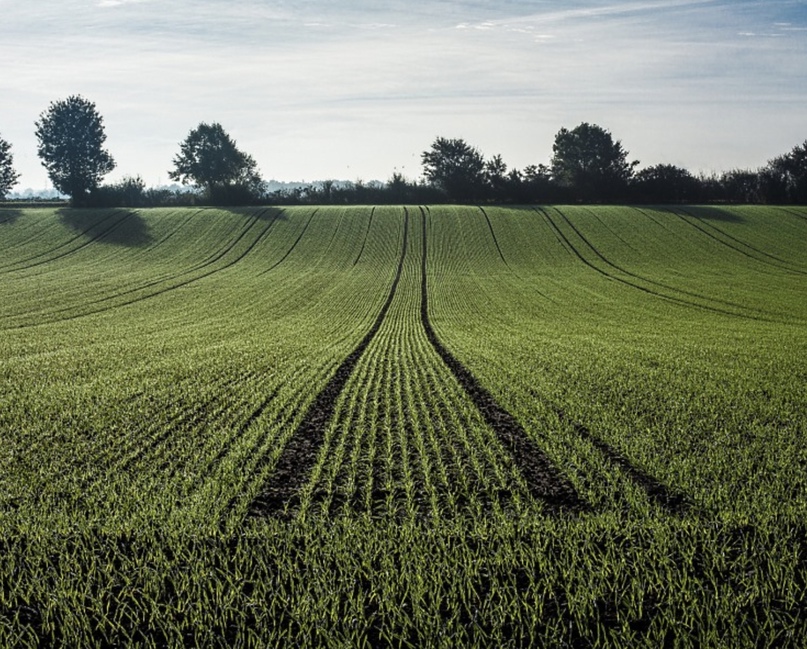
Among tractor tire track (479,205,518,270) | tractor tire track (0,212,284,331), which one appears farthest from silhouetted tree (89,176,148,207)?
tractor tire track (479,205,518,270)

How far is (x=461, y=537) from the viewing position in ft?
25.1

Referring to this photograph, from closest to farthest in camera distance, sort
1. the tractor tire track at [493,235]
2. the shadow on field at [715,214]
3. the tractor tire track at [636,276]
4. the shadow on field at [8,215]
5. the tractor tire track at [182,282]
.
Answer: the tractor tire track at [182,282] < the tractor tire track at [636,276] < the tractor tire track at [493,235] < the shadow on field at [8,215] < the shadow on field at [715,214]

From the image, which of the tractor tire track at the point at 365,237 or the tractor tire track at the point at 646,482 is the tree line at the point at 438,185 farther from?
the tractor tire track at the point at 646,482

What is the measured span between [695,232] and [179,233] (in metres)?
51.6

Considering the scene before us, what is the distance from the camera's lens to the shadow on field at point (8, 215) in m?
69.5

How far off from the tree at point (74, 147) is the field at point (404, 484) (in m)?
68.9

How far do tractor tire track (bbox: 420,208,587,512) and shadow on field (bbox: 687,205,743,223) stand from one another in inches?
2424

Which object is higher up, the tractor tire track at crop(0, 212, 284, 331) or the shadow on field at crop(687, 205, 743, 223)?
the shadow on field at crop(687, 205, 743, 223)

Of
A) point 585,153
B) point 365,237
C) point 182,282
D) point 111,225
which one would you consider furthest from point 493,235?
point 585,153

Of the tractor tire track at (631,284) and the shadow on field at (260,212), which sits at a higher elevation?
the shadow on field at (260,212)

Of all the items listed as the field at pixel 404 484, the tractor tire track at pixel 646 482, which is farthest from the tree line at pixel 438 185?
the tractor tire track at pixel 646 482

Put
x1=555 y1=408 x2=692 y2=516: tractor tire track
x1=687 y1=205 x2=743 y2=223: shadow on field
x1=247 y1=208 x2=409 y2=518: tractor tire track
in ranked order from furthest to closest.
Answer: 1. x1=687 y1=205 x2=743 y2=223: shadow on field
2. x1=247 y1=208 x2=409 y2=518: tractor tire track
3. x1=555 y1=408 x2=692 y2=516: tractor tire track

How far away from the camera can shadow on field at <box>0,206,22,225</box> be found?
69494 millimetres

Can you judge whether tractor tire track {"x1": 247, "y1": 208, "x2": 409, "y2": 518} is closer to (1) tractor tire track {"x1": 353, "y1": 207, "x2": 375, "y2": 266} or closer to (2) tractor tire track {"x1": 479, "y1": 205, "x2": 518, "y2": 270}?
(2) tractor tire track {"x1": 479, "y1": 205, "x2": 518, "y2": 270}
